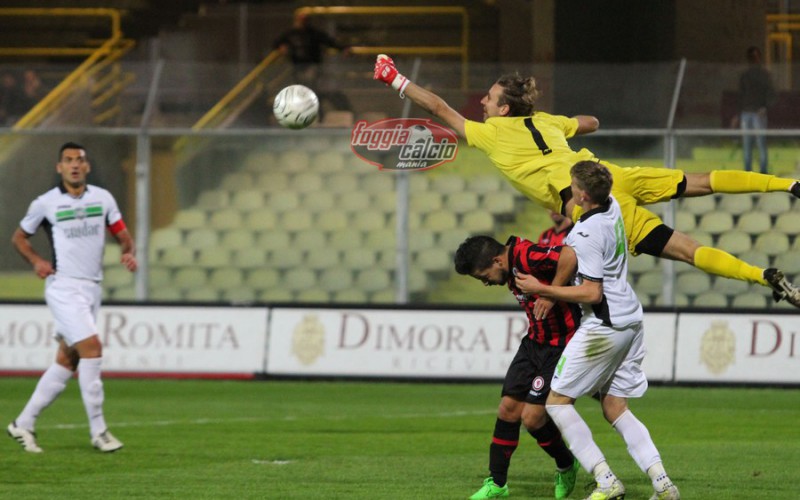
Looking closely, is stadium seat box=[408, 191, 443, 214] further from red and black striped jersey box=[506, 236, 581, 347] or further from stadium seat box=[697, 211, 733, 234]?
red and black striped jersey box=[506, 236, 581, 347]

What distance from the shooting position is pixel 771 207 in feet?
54.6

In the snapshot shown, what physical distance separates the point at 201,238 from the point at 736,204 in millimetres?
6574

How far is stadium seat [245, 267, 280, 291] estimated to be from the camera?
57.7ft

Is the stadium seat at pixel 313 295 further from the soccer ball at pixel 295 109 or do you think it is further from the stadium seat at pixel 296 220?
the soccer ball at pixel 295 109

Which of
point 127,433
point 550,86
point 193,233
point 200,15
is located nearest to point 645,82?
point 550,86

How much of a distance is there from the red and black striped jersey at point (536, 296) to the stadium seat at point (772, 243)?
8.74m

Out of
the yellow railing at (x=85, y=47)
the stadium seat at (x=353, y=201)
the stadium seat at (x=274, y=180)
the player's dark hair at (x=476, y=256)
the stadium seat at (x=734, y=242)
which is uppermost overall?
the yellow railing at (x=85, y=47)

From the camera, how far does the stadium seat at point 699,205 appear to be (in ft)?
54.4

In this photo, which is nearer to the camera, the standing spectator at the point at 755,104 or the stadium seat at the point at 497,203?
the standing spectator at the point at 755,104

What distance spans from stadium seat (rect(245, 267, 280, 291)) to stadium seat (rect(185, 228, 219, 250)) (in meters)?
0.69

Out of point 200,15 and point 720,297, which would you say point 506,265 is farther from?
point 200,15

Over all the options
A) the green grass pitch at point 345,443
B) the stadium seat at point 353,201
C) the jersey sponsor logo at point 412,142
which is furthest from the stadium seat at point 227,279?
the jersey sponsor logo at point 412,142

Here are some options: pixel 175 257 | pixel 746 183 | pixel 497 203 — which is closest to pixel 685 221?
pixel 497 203

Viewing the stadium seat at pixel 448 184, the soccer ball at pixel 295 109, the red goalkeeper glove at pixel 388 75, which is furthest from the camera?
the stadium seat at pixel 448 184
